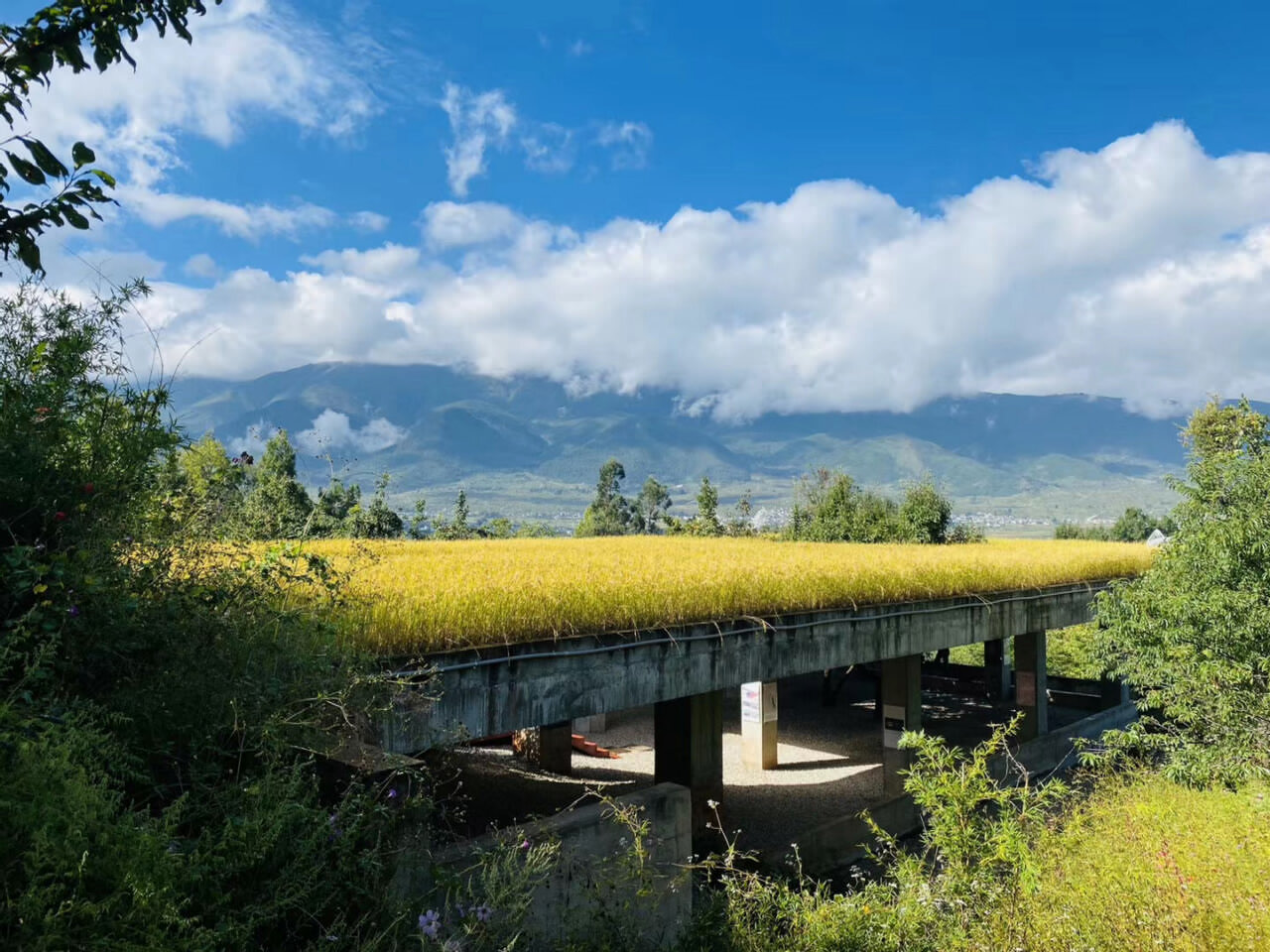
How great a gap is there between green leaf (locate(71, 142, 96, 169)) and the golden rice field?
10.8ft

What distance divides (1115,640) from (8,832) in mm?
14138

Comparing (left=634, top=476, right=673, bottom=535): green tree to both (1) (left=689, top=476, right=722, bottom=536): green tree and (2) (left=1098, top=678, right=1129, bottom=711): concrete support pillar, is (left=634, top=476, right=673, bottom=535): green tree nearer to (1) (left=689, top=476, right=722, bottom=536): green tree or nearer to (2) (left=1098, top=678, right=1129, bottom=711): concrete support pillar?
(1) (left=689, top=476, right=722, bottom=536): green tree

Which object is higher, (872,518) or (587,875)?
(872,518)

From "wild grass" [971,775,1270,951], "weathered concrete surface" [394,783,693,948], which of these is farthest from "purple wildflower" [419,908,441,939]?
"wild grass" [971,775,1270,951]

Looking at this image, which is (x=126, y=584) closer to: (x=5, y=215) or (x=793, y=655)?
(x=5, y=215)

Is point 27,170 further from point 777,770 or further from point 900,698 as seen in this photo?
point 777,770

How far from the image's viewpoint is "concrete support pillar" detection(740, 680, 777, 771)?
1619 cm

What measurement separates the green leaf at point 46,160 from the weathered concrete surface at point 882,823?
921cm

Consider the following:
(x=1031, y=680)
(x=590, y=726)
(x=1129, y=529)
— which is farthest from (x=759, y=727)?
(x=1129, y=529)

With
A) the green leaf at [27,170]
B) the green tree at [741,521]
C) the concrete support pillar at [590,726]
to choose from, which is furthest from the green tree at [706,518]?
the green leaf at [27,170]

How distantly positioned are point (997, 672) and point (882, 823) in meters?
11.3

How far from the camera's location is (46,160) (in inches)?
114

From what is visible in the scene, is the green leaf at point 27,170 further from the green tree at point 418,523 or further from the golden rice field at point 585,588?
the green tree at point 418,523

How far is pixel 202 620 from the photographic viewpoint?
423 centimetres
